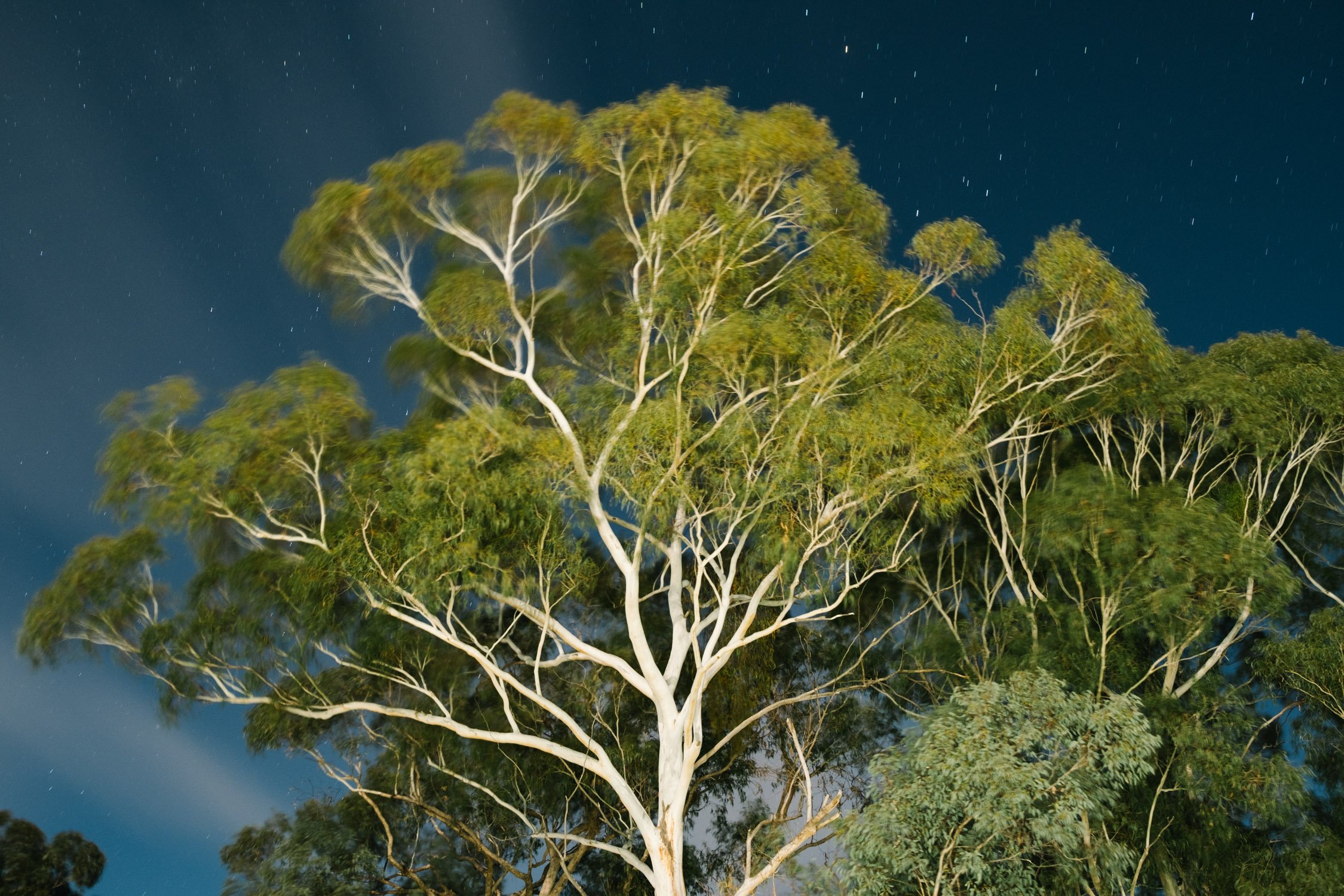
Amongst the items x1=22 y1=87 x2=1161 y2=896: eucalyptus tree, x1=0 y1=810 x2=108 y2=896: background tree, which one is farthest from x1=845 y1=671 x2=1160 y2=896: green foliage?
x1=0 y1=810 x2=108 y2=896: background tree

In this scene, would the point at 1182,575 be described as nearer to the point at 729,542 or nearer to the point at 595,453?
the point at 729,542

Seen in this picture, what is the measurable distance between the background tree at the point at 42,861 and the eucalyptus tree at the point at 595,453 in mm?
8188

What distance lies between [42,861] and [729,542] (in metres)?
17.3

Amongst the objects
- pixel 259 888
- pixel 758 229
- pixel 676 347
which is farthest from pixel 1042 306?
pixel 259 888

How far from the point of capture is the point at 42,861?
71.0ft

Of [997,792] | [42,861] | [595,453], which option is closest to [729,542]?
[595,453]

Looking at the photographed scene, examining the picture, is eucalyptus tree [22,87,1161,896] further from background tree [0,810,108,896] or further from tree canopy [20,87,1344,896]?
background tree [0,810,108,896]

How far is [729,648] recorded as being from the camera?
13.6 m

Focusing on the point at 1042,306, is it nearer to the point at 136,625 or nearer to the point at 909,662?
the point at 909,662

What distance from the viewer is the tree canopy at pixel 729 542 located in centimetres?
1376

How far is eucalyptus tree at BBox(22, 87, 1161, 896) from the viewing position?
1426 cm

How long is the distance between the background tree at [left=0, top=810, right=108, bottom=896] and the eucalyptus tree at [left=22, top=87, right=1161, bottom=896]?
8.19 metres

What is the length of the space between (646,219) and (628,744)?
9.91 meters

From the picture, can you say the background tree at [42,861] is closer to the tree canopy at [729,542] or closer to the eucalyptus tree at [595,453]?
the tree canopy at [729,542]
